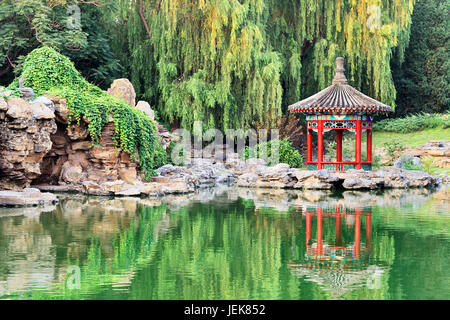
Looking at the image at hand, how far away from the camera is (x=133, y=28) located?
23797 mm

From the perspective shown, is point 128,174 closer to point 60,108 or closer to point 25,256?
point 60,108

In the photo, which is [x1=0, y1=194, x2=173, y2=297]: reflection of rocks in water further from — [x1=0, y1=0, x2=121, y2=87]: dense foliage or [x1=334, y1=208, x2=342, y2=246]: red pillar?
[x1=0, y1=0, x2=121, y2=87]: dense foliage

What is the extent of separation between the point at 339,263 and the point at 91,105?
9253 millimetres

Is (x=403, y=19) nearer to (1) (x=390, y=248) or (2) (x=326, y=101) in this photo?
(2) (x=326, y=101)

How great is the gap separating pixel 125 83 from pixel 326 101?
5.71 metres

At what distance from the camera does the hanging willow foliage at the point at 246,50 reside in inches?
866

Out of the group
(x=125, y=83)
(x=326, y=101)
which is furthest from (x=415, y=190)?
(x=125, y=83)

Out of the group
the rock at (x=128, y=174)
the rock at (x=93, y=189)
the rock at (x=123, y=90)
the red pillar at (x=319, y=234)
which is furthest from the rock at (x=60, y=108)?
the red pillar at (x=319, y=234)

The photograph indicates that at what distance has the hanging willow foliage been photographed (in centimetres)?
2200

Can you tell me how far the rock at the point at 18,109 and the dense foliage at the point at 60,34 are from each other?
273 inches

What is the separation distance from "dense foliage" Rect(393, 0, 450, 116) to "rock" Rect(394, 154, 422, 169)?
953 centimetres

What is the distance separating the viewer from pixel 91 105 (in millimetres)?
15188

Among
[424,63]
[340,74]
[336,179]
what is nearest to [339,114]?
[340,74]

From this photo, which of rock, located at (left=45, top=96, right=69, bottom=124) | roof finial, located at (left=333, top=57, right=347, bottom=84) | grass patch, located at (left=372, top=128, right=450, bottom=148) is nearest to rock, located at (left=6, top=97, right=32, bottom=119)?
rock, located at (left=45, top=96, right=69, bottom=124)
